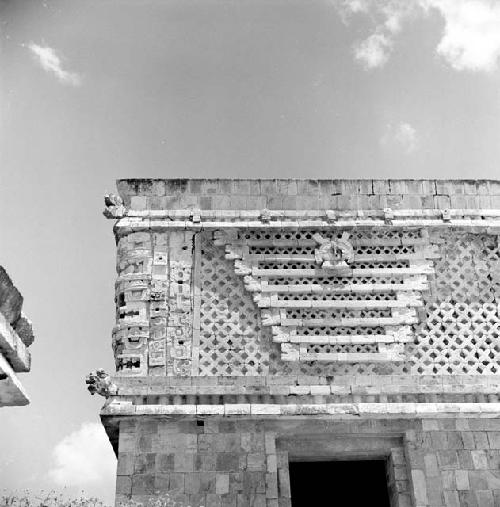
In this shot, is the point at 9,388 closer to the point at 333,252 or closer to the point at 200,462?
the point at 200,462

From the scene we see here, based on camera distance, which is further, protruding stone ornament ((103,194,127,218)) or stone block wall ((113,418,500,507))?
Answer: protruding stone ornament ((103,194,127,218))

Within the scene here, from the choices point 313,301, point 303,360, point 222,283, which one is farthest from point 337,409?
point 222,283

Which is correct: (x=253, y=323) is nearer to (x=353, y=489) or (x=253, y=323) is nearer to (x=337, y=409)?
(x=337, y=409)

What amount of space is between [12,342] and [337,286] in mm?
7057

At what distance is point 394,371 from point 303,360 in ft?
3.89

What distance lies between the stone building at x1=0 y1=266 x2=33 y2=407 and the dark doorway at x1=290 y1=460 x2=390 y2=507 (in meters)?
8.76

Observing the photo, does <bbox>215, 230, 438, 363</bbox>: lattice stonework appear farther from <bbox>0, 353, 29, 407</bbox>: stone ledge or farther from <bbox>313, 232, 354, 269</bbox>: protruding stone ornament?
<bbox>0, 353, 29, 407</bbox>: stone ledge

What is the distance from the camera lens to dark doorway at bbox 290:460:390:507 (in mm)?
13648

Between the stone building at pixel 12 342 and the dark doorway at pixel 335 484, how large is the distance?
8.76 meters

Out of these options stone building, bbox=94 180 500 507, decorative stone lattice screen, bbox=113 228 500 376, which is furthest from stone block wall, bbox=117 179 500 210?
decorative stone lattice screen, bbox=113 228 500 376

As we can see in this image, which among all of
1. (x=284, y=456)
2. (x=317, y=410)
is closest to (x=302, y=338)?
(x=317, y=410)

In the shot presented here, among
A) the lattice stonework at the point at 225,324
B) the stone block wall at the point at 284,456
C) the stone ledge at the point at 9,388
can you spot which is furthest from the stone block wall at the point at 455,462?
the stone ledge at the point at 9,388

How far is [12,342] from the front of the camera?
525cm

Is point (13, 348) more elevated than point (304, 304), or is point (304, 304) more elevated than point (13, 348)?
point (304, 304)
